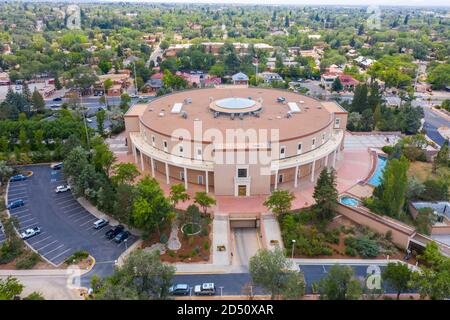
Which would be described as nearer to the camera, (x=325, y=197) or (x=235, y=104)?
(x=325, y=197)

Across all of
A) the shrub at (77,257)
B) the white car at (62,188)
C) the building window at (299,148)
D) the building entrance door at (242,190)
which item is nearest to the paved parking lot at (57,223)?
the white car at (62,188)

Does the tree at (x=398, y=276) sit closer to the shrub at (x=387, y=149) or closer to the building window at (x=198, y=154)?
the building window at (x=198, y=154)

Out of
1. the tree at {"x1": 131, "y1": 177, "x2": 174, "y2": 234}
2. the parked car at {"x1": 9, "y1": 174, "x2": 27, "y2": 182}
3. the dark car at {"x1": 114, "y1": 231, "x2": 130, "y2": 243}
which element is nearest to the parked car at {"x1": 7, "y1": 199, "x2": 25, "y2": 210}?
the parked car at {"x1": 9, "y1": 174, "x2": 27, "y2": 182}

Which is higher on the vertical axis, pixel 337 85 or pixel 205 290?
pixel 337 85

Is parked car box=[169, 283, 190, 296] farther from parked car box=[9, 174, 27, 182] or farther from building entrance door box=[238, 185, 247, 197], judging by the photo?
parked car box=[9, 174, 27, 182]

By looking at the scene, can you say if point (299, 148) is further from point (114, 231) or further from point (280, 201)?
point (114, 231)

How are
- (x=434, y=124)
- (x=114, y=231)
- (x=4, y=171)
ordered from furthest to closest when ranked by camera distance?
(x=434, y=124) < (x=4, y=171) < (x=114, y=231)

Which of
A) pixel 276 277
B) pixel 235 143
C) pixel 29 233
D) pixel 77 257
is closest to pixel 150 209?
pixel 77 257
